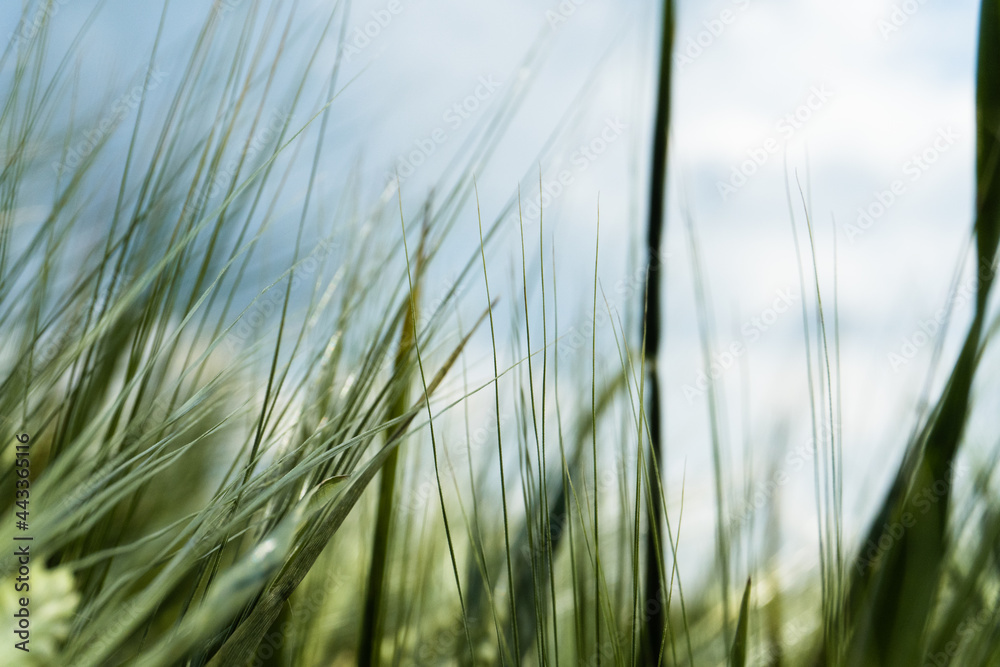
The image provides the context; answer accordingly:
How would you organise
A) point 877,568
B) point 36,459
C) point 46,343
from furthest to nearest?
point 36,459, point 46,343, point 877,568

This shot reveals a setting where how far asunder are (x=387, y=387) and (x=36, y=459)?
1.41 feet

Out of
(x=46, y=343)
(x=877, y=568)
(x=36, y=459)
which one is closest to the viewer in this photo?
(x=877, y=568)

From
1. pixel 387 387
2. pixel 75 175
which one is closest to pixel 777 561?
pixel 387 387

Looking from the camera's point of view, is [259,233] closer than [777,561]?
Yes

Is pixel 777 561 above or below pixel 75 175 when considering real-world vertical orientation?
below

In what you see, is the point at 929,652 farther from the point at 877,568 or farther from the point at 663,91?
the point at 663,91

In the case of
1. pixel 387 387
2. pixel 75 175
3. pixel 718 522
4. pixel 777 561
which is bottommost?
pixel 777 561

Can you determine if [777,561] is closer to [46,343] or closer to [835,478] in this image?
[835,478]

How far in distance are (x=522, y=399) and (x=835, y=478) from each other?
141mm

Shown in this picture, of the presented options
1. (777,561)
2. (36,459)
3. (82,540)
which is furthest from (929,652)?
(36,459)

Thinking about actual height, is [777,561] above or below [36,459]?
below

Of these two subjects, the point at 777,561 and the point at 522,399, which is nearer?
the point at 522,399

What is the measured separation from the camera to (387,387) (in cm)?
29

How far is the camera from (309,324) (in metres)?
0.32
